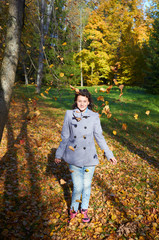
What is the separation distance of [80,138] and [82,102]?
523 mm

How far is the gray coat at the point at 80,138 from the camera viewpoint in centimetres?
272

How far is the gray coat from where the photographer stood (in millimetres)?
2721

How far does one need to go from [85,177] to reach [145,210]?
69.1 inches

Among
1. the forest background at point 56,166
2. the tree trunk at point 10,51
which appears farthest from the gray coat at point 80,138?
the tree trunk at point 10,51

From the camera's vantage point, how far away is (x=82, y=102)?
9.03 feet

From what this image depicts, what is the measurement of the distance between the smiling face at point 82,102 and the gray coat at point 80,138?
0.06 meters

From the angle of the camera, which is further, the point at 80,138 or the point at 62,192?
the point at 62,192

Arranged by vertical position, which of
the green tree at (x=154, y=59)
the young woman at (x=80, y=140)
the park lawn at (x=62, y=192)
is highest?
the green tree at (x=154, y=59)

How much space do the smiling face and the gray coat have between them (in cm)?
6

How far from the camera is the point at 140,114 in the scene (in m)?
13.1

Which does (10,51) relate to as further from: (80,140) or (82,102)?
(80,140)

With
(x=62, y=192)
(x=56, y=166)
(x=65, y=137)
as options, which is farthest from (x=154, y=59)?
(x=65, y=137)

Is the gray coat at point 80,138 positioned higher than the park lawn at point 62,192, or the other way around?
the gray coat at point 80,138

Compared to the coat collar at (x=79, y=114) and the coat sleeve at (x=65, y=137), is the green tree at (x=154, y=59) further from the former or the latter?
the coat sleeve at (x=65, y=137)
